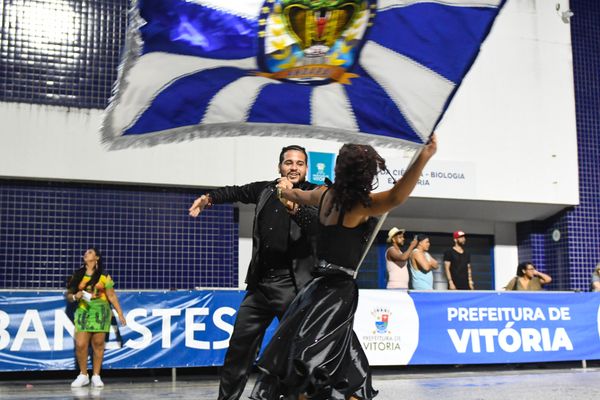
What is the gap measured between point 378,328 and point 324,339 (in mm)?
6301

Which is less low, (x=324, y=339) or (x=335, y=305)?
(x=335, y=305)

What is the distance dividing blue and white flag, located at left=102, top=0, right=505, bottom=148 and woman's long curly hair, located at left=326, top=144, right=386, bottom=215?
76 cm

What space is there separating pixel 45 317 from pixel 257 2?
583cm

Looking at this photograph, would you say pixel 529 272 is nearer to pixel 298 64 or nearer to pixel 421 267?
pixel 421 267

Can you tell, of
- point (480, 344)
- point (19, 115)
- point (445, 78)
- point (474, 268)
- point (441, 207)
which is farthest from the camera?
point (474, 268)

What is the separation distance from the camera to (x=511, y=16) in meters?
13.8

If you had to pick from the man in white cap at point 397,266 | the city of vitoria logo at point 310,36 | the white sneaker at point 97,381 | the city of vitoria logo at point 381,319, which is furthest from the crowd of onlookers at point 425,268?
the city of vitoria logo at point 310,36

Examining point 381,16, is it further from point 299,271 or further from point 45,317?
point 45,317

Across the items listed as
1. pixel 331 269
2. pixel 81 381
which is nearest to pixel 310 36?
pixel 331 269

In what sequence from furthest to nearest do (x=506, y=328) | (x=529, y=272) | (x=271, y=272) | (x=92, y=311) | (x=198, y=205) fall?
1. (x=529, y=272)
2. (x=506, y=328)
3. (x=92, y=311)
4. (x=271, y=272)
5. (x=198, y=205)

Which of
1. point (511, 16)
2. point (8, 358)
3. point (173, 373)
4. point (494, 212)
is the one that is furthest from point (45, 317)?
point (511, 16)

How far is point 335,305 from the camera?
4.20m

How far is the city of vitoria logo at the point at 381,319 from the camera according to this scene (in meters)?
10.3

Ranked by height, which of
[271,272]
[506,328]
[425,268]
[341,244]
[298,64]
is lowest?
[506,328]
